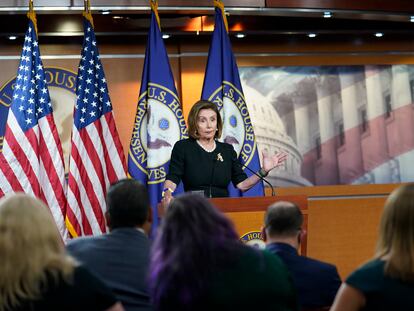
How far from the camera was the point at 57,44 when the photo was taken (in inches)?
292

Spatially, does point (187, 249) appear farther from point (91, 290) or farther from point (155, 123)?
point (155, 123)

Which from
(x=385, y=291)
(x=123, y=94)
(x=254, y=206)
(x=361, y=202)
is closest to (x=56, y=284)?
(x=385, y=291)

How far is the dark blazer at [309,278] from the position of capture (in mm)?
3182

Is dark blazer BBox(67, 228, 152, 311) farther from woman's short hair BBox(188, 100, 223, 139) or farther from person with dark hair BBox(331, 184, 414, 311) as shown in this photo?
woman's short hair BBox(188, 100, 223, 139)

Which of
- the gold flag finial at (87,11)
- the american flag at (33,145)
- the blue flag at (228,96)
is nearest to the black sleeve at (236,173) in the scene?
the blue flag at (228,96)

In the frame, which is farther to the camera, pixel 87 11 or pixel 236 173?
pixel 87 11

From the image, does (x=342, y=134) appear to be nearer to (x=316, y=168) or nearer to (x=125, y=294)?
(x=316, y=168)

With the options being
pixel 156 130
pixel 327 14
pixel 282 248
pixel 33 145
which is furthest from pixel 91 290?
pixel 327 14

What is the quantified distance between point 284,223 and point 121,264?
0.82m

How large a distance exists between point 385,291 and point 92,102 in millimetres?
4565

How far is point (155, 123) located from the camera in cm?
658

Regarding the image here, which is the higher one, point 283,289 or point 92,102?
point 92,102

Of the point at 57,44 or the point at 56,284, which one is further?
the point at 57,44

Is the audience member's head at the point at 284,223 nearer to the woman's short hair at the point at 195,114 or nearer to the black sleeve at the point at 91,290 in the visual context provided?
the black sleeve at the point at 91,290
